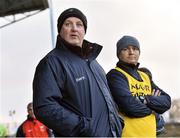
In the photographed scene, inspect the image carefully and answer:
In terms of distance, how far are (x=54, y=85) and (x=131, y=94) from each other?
31.3 inches

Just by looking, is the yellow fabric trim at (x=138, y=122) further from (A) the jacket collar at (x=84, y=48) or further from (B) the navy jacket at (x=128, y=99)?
(A) the jacket collar at (x=84, y=48)

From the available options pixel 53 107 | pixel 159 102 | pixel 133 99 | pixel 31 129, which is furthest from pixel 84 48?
pixel 31 129

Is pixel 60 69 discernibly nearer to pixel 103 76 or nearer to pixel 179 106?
pixel 103 76

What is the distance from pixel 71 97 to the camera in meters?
2.58

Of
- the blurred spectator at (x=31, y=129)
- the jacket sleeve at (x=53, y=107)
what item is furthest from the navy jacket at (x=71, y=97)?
the blurred spectator at (x=31, y=129)

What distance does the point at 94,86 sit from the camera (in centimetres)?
265

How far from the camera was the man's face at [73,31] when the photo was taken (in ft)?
9.04

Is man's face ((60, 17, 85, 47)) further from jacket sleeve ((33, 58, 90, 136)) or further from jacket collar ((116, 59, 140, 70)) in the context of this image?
jacket collar ((116, 59, 140, 70))

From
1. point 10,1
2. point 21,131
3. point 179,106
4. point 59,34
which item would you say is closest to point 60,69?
point 59,34

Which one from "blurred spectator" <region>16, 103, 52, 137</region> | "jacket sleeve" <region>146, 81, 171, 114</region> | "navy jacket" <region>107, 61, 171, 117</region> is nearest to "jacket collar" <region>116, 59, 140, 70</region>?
"navy jacket" <region>107, 61, 171, 117</region>

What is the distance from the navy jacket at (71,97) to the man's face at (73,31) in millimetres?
Result: 39

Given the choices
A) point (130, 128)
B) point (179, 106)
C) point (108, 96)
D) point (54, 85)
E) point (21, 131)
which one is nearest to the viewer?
point (54, 85)

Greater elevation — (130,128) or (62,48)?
(62,48)

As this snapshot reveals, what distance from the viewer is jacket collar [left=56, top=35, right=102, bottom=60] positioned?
2.73 meters
